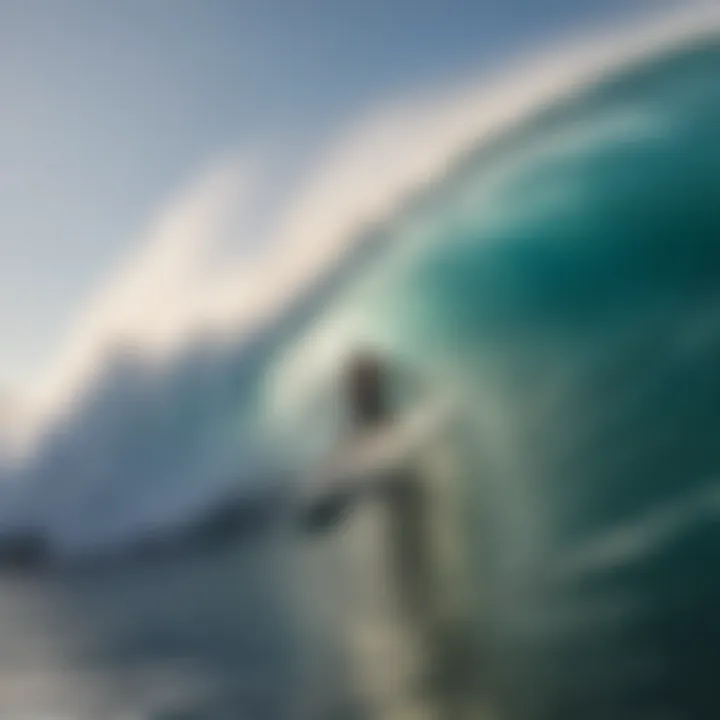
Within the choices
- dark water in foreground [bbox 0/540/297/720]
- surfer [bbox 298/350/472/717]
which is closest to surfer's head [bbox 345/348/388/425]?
surfer [bbox 298/350/472/717]

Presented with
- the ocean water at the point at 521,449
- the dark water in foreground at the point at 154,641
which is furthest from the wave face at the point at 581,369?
the dark water in foreground at the point at 154,641

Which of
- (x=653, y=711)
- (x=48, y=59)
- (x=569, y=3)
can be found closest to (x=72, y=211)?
(x=48, y=59)

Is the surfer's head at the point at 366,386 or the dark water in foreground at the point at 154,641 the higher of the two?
the surfer's head at the point at 366,386

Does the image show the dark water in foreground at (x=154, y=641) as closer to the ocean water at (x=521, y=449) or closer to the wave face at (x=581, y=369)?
the ocean water at (x=521, y=449)

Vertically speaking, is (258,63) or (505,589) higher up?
(258,63)

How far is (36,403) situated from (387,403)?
0.37 m

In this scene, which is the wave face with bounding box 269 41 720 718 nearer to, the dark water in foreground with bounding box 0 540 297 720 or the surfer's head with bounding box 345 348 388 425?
the surfer's head with bounding box 345 348 388 425

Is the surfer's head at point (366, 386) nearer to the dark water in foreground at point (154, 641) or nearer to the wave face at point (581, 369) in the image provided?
the wave face at point (581, 369)

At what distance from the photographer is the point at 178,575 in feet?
3.20

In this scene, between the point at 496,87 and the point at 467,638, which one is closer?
the point at 467,638

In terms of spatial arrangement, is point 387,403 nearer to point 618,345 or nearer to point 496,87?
point 618,345

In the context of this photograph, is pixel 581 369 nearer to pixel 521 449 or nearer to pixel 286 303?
pixel 521 449

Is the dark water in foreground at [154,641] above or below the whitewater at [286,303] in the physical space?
below

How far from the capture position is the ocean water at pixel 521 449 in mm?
902
